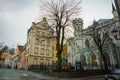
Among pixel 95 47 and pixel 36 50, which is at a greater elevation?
pixel 95 47

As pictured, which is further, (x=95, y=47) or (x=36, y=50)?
(x=36, y=50)

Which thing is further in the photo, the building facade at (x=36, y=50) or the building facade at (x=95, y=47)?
the building facade at (x=36, y=50)

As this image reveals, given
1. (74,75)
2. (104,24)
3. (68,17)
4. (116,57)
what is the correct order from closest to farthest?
(74,75) → (68,17) → (116,57) → (104,24)

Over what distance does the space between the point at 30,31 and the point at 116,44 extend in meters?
29.6

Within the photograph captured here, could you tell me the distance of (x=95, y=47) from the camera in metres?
47.5

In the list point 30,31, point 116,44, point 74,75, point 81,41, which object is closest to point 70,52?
point 81,41

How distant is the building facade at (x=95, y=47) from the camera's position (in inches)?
1624

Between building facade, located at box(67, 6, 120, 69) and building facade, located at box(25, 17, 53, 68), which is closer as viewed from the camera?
building facade, located at box(67, 6, 120, 69)

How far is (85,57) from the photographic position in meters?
50.4

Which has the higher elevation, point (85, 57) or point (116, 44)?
point (116, 44)

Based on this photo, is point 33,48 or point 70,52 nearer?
point 33,48

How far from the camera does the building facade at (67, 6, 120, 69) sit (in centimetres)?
4125

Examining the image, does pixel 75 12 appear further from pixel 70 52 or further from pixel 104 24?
pixel 70 52

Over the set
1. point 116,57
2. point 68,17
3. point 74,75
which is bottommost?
point 74,75
